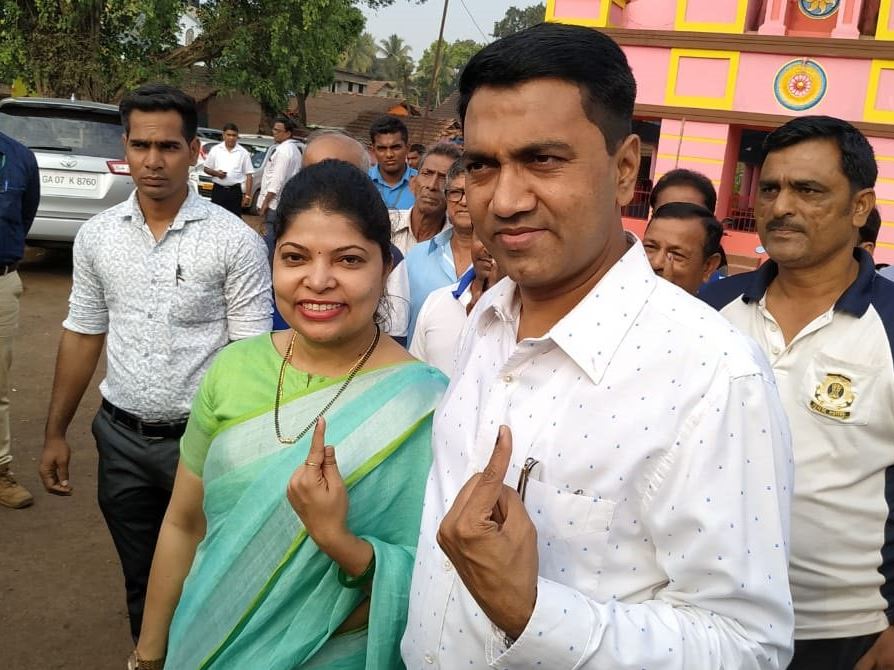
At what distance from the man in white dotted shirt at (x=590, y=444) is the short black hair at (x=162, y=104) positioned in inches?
76.2

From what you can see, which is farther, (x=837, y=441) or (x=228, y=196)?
(x=228, y=196)

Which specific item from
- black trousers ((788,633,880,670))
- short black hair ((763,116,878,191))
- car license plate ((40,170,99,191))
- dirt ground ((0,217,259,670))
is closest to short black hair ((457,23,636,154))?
short black hair ((763,116,878,191))

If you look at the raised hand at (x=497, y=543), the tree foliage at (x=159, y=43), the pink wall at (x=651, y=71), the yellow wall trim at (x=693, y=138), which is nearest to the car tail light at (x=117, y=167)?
the raised hand at (x=497, y=543)

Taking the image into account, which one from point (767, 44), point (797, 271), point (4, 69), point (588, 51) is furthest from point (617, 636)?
point (4, 69)

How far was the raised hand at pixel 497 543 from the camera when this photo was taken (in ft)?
3.58

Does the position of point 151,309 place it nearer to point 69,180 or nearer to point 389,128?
point 389,128

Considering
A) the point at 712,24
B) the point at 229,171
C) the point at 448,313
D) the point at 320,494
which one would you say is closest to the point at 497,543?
the point at 320,494

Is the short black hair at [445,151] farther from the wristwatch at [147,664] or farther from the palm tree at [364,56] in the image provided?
the palm tree at [364,56]

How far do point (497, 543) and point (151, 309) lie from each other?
2016 millimetres

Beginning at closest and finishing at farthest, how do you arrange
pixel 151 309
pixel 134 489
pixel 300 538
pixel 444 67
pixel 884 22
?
1. pixel 300 538
2. pixel 151 309
3. pixel 134 489
4. pixel 884 22
5. pixel 444 67

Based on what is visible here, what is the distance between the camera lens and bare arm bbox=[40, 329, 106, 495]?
2.99 metres

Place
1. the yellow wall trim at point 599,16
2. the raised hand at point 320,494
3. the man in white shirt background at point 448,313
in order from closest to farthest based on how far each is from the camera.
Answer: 1. the raised hand at point 320,494
2. the man in white shirt background at point 448,313
3. the yellow wall trim at point 599,16

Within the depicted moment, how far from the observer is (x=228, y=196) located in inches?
467

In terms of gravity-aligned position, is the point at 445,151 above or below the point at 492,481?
above
